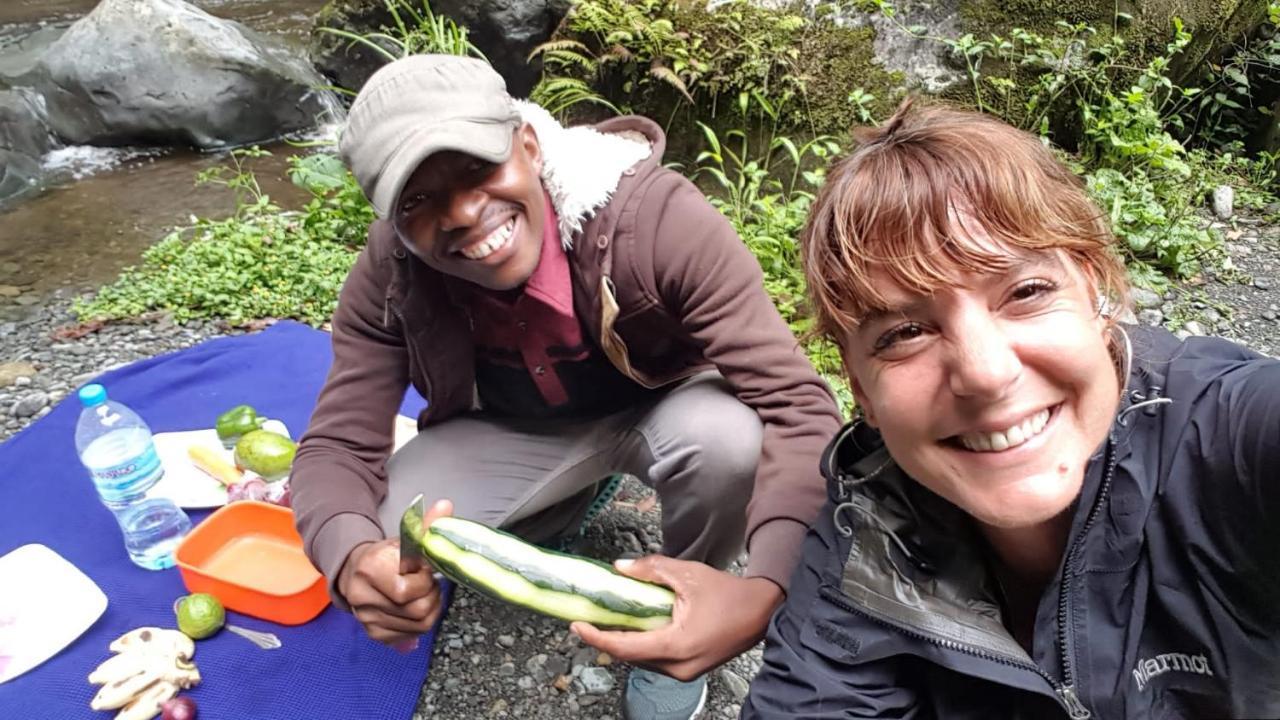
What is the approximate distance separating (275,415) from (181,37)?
6490 millimetres

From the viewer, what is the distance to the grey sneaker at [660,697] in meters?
2.46

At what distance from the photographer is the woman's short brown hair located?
1466mm

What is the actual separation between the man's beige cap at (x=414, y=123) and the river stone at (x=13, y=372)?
3367 mm

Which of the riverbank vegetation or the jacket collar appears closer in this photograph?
the jacket collar

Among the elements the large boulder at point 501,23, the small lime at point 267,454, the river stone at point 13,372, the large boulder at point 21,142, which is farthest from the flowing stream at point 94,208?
the small lime at point 267,454

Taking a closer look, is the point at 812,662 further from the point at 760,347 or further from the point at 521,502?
the point at 521,502

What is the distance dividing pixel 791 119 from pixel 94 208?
5777 millimetres

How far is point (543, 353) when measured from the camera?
2.57 m

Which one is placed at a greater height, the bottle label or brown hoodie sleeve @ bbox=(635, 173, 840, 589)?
brown hoodie sleeve @ bbox=(635, 173, 840, 589)

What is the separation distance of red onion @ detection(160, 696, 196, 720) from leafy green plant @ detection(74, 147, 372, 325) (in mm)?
2596

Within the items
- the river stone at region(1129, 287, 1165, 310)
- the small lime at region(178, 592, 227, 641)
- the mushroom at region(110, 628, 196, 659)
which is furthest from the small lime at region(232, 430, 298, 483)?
the river stone at region(1129, 287, 1165, 310)

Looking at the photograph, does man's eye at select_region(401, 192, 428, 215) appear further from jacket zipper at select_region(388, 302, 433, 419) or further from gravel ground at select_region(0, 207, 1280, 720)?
gravel ground at select_region(0, 207, 1280, 720)

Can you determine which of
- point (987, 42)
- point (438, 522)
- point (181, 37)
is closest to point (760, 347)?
point (438, 522)

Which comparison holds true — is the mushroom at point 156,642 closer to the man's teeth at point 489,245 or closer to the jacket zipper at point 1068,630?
the man's teeth at point 489,245
